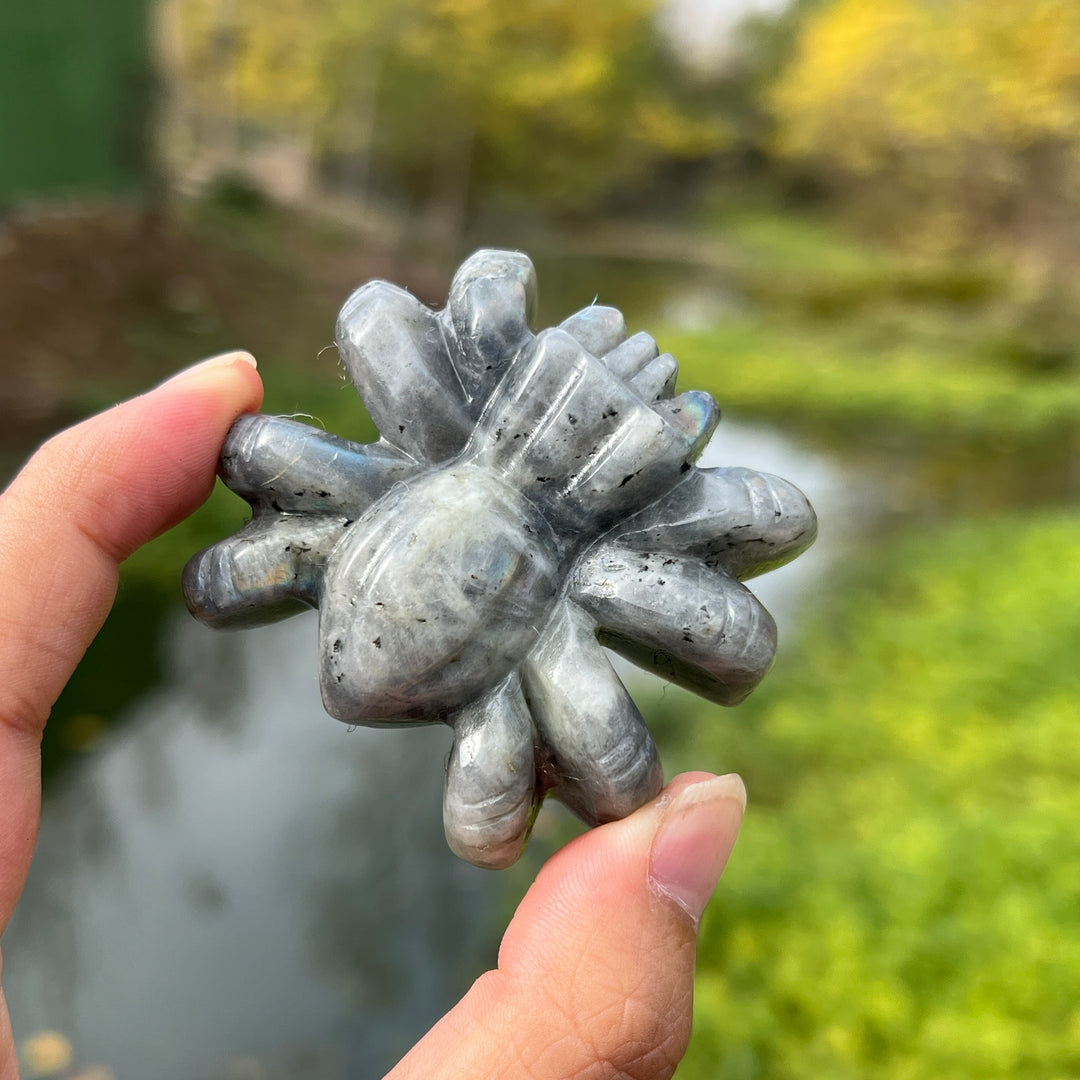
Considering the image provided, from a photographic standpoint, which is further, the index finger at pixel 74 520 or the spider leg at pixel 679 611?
the index finger at pixel 74 520

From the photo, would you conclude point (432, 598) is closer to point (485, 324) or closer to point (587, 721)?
point (587, 721)

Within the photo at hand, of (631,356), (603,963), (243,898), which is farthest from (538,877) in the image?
(243,898)

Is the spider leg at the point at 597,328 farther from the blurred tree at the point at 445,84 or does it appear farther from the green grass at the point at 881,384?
the blurred tree at the point at 445,84

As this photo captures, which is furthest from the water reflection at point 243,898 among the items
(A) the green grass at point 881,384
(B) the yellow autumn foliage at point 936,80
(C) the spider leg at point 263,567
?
(B) the yellow autumn foliage at point 936,80

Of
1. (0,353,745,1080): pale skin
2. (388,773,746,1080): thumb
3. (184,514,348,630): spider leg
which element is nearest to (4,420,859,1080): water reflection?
(0,353,745,1080): pale skin

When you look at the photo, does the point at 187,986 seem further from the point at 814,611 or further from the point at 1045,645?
the point at 1045,645

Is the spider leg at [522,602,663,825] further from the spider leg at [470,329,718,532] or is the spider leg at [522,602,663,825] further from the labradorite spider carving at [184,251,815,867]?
the spider leg at [470,329,718,532]
